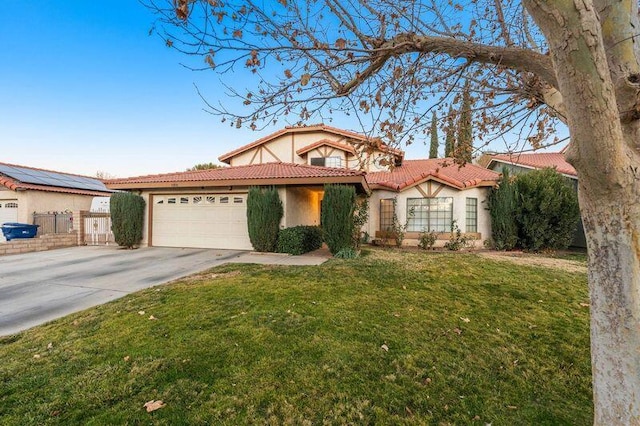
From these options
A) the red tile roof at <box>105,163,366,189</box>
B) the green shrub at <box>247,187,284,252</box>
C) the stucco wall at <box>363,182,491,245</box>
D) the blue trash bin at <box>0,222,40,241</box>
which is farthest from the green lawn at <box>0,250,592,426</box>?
the blue trash bin at <box>0,222,40,241</box>

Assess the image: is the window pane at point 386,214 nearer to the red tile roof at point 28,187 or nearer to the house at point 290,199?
the house at point 290,199

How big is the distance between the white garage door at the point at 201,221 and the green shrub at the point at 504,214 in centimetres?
1083

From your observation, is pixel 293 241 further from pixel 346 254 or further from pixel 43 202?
pixel 43 202

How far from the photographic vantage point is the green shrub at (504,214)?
40.8 feet

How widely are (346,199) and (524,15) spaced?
6867 mm

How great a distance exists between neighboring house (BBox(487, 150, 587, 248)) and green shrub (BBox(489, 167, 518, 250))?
0.82 meters

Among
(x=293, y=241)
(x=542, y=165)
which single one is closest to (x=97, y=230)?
(x=293, y=241)

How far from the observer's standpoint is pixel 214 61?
3.31 meters

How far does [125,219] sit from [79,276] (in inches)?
211

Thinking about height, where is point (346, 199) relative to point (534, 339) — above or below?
above

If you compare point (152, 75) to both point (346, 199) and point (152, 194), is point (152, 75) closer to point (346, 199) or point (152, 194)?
point (152, 194)

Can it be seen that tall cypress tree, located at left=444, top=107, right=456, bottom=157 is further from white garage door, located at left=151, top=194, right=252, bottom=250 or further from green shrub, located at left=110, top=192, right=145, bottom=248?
green shrub, located at left=110, top=192, right=145, bottom=248

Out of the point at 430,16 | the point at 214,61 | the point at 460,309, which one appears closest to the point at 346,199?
the point at 460,309

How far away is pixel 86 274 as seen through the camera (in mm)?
7609
